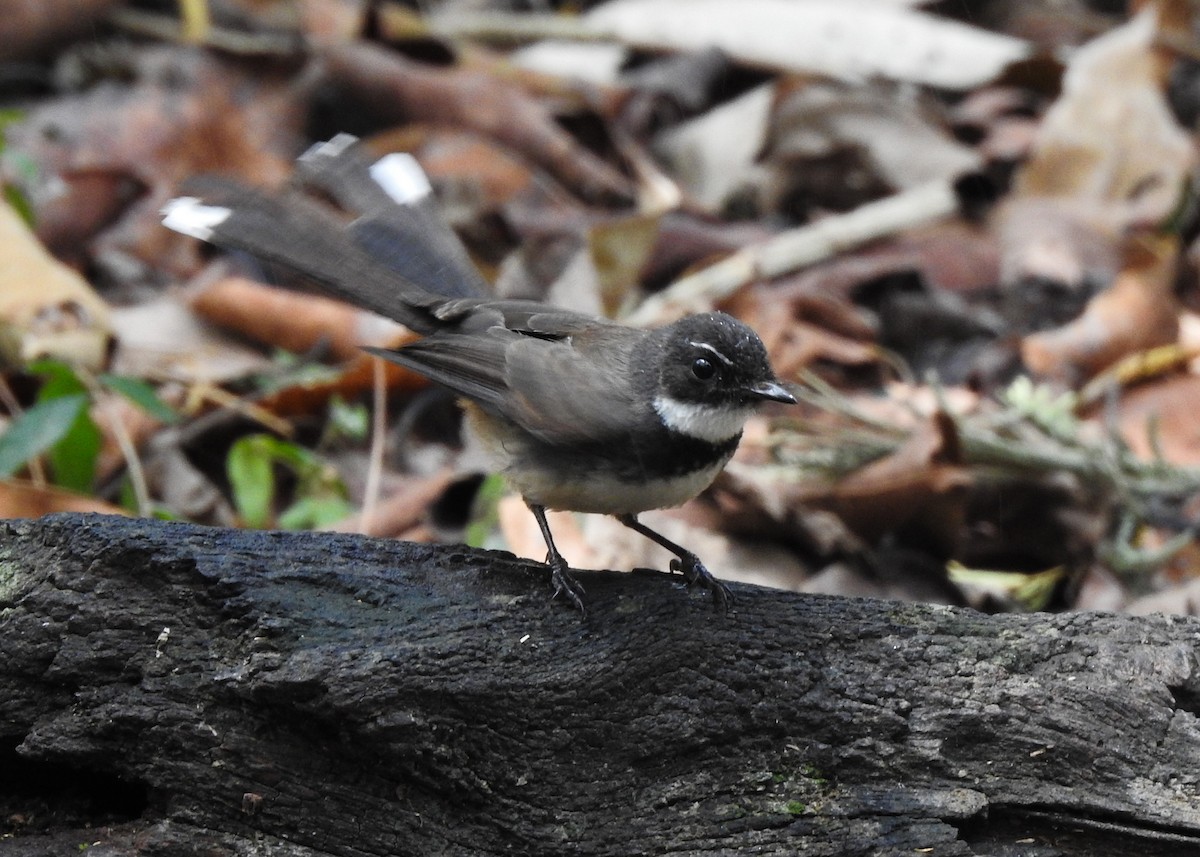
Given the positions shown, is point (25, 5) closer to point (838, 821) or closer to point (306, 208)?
point (306, 208)

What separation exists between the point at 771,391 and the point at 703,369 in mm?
188

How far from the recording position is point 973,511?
5.77 metres

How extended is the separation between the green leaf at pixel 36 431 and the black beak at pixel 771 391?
2.47 meters

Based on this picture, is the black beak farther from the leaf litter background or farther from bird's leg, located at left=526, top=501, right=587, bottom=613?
the leaf litter background

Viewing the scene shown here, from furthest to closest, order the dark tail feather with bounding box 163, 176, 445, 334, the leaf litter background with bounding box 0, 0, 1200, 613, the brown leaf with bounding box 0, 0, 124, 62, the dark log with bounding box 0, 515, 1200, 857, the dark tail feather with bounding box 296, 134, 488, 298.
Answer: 1. the brown leaf with bounding box 0, 0, 124, 62
2. the leaf litter background with bounding box 0, 0, 1200, 613
3. the dark tail feather with bounding box 296, 134, 488, 298
4. the dark tail feather with bounding box 163, 176, 445, 334
5. the dark log with bounding box 0, 515, 1200, 857

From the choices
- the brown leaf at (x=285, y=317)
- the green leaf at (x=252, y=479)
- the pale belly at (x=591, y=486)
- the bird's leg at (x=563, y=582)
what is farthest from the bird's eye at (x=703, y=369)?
the brown leaf at (x=285, y=317)

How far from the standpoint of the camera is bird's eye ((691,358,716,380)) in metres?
3.80

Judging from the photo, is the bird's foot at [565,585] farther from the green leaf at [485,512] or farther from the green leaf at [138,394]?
the green leaf at [138,394]

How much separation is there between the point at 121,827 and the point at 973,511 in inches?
146

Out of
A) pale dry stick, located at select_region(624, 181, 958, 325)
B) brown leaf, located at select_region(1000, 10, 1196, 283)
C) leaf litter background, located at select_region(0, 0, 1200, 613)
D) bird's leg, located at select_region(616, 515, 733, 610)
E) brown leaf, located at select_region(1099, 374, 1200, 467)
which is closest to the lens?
bird's leg, located at select_region(616, 515, 733, 610)

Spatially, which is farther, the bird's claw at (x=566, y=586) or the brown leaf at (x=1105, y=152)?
the brown leaf at (x=1105, y=152)

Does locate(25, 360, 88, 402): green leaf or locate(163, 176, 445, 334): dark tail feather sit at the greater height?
locate(163, 176, 445, 334): dark tail feather

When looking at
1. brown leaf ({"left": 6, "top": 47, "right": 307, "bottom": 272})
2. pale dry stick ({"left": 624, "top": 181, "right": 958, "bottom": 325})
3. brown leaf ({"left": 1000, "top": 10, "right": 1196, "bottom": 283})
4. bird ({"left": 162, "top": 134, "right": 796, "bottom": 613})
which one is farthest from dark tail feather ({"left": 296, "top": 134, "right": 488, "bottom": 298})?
brown leaf ({"left": 1000, "top": 10, "right": 1196, "bottom": 283})

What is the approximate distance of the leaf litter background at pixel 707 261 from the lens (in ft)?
17.8
